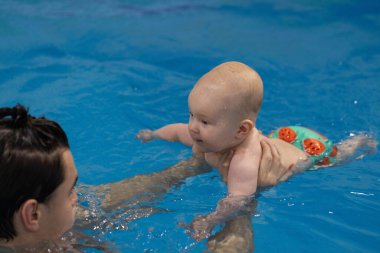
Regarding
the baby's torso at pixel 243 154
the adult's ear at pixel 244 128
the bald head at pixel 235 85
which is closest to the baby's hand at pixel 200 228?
the baby's torso at pixel 243 154

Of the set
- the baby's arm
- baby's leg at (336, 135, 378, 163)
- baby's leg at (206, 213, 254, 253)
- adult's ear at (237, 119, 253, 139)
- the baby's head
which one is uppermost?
the baby's head

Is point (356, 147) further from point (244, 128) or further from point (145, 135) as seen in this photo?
point (145, 135)

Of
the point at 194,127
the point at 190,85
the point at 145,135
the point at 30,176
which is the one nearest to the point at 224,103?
the point at 194,127

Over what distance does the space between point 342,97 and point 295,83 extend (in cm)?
50

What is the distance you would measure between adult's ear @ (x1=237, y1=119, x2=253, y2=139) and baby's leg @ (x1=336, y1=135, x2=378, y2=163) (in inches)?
33.5

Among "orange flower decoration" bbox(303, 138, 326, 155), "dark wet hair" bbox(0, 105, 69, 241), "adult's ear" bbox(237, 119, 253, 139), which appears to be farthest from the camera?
"orange flower decoration" bbox(303, 138, 326, 155)

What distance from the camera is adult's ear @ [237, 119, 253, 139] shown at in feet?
9.75

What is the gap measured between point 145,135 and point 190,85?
1.18 m

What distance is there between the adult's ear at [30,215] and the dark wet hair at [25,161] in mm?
18

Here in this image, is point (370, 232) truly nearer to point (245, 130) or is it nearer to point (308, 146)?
point (308, 146)

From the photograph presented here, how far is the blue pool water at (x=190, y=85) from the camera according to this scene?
310cm

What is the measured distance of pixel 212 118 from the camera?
291cm

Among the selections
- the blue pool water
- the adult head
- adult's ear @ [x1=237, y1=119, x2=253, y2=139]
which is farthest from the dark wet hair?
adult's ear @ [x1=237, y1=119, x2=253, y2=139]

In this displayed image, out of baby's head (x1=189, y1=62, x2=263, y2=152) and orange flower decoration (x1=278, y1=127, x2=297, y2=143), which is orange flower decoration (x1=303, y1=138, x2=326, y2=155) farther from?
baby's head (x1=189, y1=62, x2=263, y2=152)
